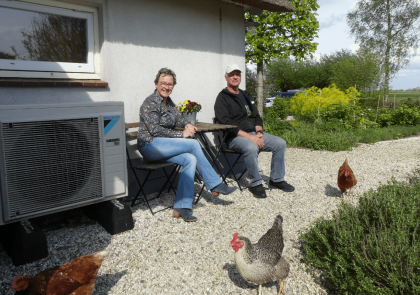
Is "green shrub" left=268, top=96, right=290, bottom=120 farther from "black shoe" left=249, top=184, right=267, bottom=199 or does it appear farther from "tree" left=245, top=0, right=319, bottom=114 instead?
"black shoe" left=249, top=184, right=267, bottom=199

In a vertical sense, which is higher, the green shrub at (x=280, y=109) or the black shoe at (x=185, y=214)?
the green shrub at (x=280, y=109)

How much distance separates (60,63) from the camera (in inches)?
139

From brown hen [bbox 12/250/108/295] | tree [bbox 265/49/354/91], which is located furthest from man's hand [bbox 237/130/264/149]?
tree [bbox 265/49/354/91]

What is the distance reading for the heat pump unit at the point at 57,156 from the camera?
7.75ft

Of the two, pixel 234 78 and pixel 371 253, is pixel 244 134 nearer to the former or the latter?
pixel 234 78

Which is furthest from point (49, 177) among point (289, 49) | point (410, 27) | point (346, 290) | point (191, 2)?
point (410, 27)

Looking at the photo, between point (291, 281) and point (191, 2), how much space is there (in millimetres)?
3885

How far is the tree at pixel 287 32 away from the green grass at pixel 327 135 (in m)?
1.95

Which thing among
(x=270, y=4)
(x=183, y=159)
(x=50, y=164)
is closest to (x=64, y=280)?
(x=50, y=164)

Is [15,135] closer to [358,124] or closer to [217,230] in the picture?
[217,230]

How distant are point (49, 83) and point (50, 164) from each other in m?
1.16

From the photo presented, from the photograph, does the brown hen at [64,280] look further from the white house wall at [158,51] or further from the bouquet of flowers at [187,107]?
the bouquet of flowers at [187,107]

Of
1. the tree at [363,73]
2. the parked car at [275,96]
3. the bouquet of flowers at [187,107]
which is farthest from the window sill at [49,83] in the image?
the parked car at [275,96]

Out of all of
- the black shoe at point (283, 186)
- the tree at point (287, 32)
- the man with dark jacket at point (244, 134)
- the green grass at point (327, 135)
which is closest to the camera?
the man with dark jacket at point (244, 134)
